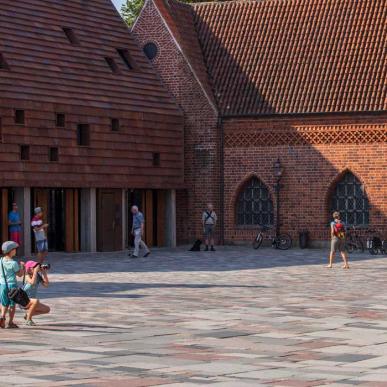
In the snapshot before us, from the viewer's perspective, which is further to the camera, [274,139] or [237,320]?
[274,139]

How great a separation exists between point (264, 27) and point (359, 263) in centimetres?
1554

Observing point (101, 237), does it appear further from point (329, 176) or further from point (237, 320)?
point (237, 320)

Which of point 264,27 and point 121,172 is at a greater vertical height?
point 264,27

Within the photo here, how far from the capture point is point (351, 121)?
45312 millimetres

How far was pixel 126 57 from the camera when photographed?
46375mm

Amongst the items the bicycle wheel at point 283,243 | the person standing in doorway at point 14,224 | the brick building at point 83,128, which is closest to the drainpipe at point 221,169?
the brick building at point 83,128

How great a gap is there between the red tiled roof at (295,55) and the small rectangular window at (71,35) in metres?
6.11

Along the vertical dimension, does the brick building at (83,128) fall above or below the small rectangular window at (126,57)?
below

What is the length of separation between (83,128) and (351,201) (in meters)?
10.1

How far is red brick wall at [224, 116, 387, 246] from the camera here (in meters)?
45.1

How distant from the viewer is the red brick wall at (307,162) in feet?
148

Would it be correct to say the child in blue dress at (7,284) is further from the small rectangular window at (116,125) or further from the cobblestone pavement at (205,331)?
the small rectangular window at (116,125)

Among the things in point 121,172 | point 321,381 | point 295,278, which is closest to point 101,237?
point 121,172

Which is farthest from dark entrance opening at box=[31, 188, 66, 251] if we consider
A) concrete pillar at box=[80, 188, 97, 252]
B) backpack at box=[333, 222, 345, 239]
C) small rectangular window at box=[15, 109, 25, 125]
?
backpack at box=[333, 222, 345, 239]
